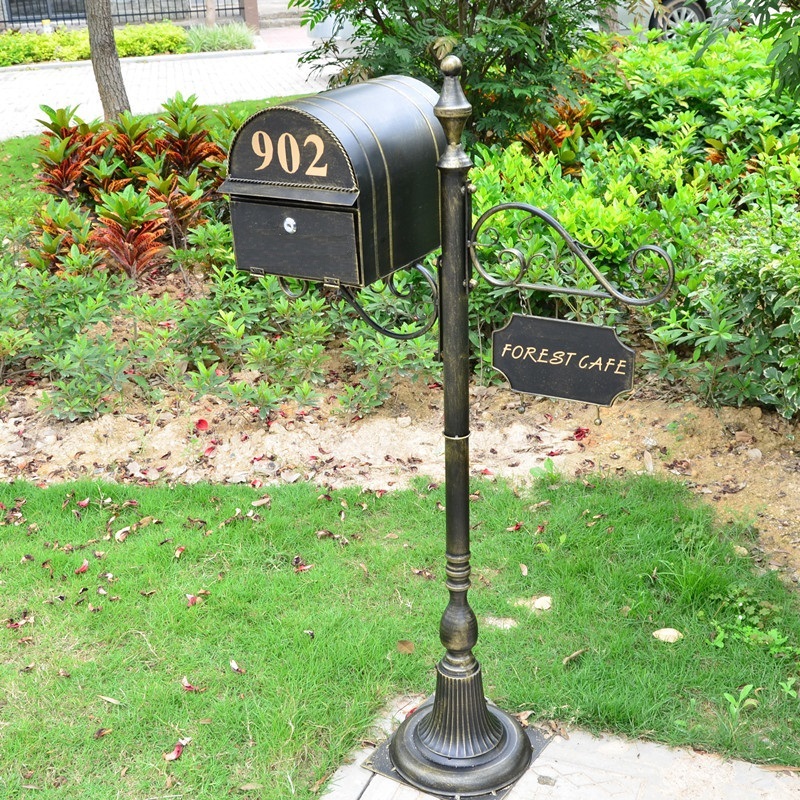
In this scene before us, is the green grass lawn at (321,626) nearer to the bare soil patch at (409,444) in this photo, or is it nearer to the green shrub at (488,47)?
the bare soil patch at (409,444)

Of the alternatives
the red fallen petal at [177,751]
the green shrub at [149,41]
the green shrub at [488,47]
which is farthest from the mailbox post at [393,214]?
the green shrub at [149,41]

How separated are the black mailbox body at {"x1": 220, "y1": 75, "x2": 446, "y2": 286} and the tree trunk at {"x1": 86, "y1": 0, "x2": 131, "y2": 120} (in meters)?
6.71

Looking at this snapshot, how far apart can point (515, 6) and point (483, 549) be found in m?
4.69

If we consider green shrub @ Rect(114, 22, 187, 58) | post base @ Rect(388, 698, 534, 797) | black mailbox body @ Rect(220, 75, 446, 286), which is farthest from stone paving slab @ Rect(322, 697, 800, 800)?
green shrub @ Rect(114, 22, 187, 58)

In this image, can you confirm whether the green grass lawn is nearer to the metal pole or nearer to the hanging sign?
the metal pole

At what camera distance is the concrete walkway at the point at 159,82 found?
1297 centimetres

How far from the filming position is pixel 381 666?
11.7ft

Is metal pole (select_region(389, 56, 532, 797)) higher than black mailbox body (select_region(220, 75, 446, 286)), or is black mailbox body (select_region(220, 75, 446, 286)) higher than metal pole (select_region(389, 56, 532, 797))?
black mailbox body (select_region(220, 75, 446, 286))

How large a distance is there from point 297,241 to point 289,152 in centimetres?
23

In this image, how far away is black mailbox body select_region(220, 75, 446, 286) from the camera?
7.98 feet

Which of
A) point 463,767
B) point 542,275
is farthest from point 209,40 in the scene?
point 463,767

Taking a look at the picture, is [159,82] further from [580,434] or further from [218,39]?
[580,434]

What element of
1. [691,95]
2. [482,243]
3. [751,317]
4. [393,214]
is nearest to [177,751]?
[393,214]

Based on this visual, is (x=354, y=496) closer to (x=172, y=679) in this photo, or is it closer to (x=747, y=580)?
(x=172, y=679)
